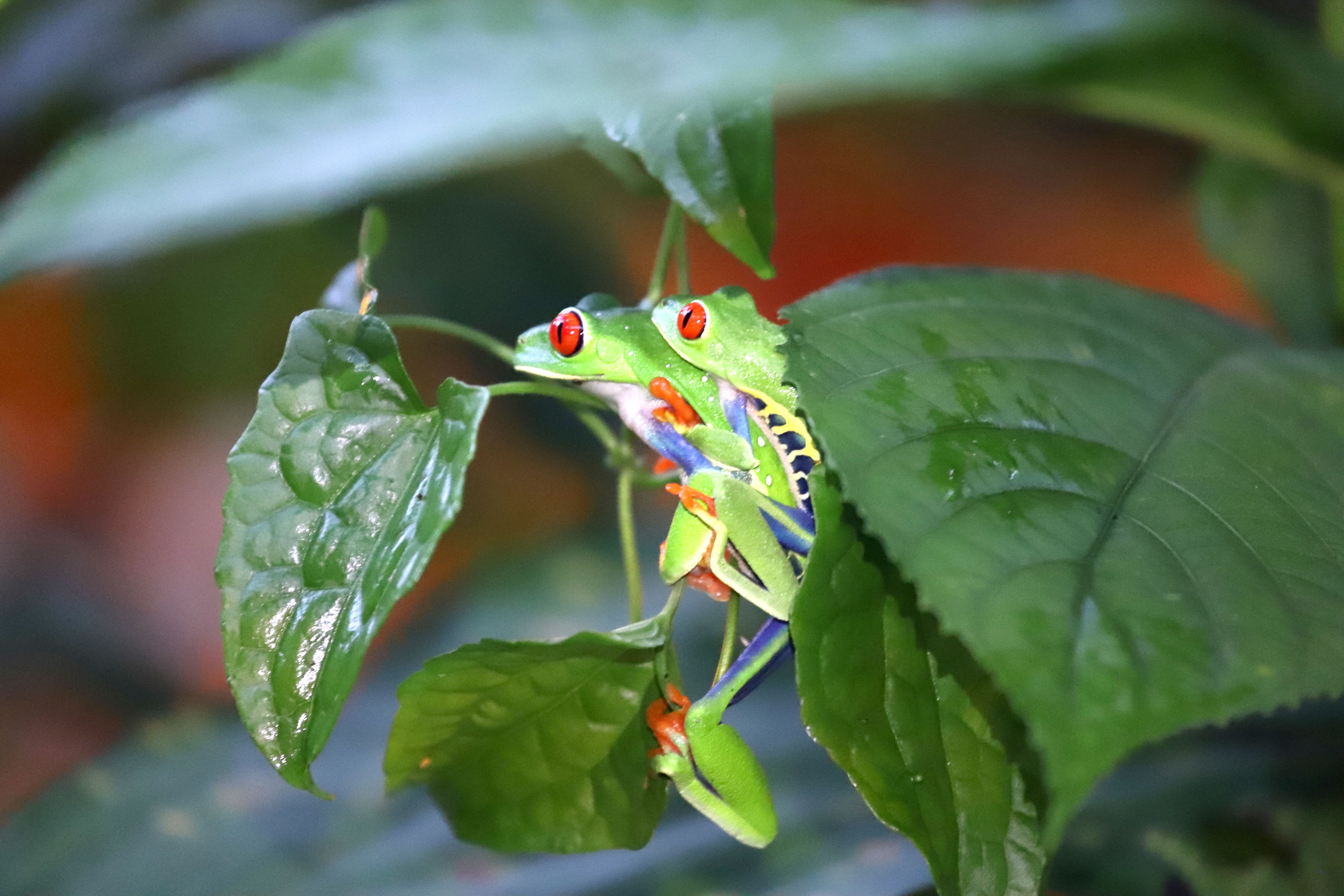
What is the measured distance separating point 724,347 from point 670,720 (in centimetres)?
20

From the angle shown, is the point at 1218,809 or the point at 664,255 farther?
the point at 1218,809

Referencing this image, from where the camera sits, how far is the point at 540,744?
527 mm

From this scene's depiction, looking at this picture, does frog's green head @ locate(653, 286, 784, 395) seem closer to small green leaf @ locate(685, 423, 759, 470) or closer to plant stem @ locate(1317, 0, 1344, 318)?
small green leaf @ locate(685, 423, 759, 470)

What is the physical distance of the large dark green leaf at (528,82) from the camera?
15.1 inches

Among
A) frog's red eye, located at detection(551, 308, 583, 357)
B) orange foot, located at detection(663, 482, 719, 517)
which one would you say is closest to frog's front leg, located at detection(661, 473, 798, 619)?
orange foot, located at detection(663, 482, 719, 517)

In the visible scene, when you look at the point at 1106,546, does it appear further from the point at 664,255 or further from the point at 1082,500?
the point at 664,255

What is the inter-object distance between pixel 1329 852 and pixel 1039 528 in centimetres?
55

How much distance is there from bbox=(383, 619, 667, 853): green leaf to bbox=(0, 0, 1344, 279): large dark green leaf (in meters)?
0.23

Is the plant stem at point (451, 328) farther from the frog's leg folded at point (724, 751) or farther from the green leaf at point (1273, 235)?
the green leaf at point (1273, 235)

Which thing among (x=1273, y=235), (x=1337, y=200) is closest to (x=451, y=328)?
(x=1337, y=200)

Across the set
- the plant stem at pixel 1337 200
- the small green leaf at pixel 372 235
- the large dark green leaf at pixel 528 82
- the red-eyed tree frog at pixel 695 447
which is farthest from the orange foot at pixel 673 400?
the plant stem at pixel 1337 200

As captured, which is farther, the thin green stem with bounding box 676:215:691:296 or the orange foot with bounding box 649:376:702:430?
the thin green stem with bounding box 676:215:691:296

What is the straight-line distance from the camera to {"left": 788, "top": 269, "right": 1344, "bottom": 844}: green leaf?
34 centimetres

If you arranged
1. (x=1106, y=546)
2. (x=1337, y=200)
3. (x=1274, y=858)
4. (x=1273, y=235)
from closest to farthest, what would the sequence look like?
(x=1106, y=546) < (x=1274, y=858) < (x=1337, y=200) < (x=1273, y=235)
